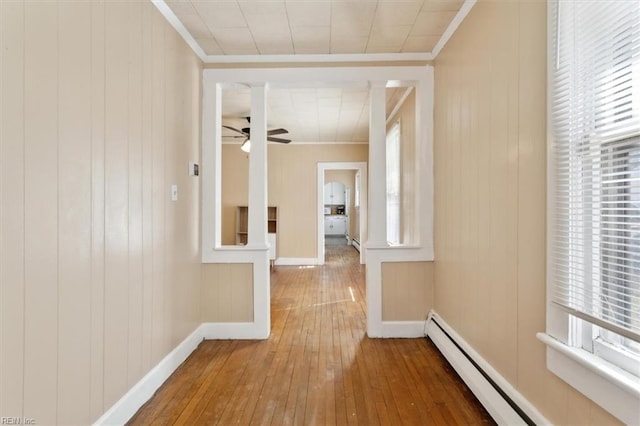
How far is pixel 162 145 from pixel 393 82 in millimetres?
2020

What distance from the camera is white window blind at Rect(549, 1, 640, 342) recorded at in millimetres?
1043

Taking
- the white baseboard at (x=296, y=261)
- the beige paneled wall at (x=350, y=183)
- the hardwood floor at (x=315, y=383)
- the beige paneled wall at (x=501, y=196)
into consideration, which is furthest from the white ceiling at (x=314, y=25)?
the beige paneled wall at (x=350, y=183)

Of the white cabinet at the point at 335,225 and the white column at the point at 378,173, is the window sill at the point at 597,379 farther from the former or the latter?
the white cabinet at the point at 335,225

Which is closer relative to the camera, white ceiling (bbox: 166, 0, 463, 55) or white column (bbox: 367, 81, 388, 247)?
white ceiling (bbox: 166, 0, 463, 55)

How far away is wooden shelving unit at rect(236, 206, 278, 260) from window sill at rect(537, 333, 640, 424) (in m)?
5.34

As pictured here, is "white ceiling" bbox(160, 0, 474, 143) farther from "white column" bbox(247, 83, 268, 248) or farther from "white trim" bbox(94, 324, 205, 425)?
"white trim" bbox(94, 324, 205, 425)

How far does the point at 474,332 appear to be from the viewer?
6.86 feet

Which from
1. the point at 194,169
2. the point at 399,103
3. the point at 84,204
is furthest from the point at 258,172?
the point at 399,103

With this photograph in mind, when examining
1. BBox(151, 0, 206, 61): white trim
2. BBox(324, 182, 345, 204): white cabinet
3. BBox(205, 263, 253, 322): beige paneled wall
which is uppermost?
BBox(151, 0, 206, 61): white trim

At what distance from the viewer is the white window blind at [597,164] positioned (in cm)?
104

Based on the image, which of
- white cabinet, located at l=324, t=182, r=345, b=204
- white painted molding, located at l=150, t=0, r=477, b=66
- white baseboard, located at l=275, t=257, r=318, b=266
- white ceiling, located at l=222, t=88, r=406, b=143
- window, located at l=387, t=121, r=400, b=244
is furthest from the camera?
white cabinet, located at l=324, t=182, r=345, b=204

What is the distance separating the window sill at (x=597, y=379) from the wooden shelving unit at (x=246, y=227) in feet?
17.5

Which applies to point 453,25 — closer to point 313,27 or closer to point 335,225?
point 313,27

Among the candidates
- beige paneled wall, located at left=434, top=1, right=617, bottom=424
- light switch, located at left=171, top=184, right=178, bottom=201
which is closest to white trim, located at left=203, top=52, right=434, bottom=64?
beige paneled wall, located at left=434, top=1, right=617, bottom=424
